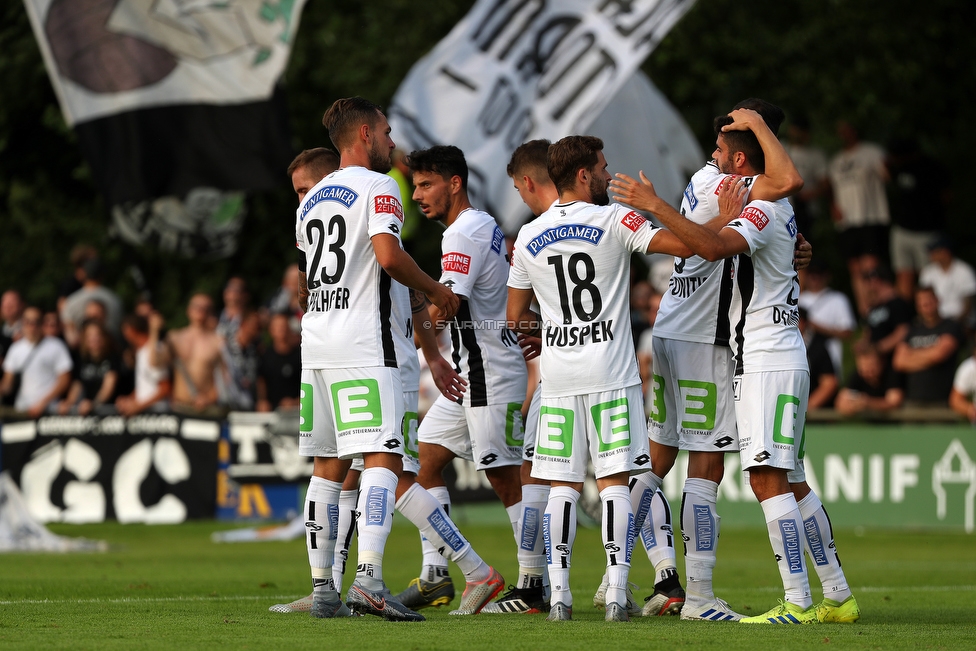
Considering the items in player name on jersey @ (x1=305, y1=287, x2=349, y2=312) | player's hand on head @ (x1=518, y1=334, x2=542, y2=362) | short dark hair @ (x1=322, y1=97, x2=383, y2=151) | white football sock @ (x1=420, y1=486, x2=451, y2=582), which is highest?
short dark hair @ (x1=322, y1=97, x2=383, y2=151)

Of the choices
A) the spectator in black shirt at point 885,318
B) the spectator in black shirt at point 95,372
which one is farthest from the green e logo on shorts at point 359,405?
the spectator in black shirt at point 95,372

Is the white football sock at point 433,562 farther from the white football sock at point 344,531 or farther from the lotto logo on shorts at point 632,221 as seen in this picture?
the lotto logo on shorts at point 632,221

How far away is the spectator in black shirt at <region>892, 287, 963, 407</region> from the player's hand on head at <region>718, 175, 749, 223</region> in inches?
392

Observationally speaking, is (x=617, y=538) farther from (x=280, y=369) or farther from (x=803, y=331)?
(x=280, y=369)

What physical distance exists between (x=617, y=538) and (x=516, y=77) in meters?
10.4

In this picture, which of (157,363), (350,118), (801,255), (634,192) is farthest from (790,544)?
(157,363)

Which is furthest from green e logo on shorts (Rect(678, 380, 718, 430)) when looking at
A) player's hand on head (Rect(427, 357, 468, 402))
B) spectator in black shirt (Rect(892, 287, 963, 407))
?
spectator in black shirt (Rect(892, 287, 963, 407))

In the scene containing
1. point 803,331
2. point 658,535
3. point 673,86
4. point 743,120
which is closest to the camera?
point 743,120

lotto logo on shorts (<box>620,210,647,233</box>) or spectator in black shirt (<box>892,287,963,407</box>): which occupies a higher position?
lotto logo on shorts (<box>620,210,647,233</box>)

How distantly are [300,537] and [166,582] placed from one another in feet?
19.8

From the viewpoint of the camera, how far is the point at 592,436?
320 inches

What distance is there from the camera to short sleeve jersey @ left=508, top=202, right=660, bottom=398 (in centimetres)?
807

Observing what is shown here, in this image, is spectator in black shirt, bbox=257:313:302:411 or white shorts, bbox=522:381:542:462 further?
spectator in black shirt, bbox=257:313:302:411

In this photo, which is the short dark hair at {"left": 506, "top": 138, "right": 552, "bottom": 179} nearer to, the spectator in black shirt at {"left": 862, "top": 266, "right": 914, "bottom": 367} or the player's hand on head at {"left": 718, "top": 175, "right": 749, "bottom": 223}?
the player's hand on head at {"left": 718, "top": 175, "right": 749, "bottom": 223}
